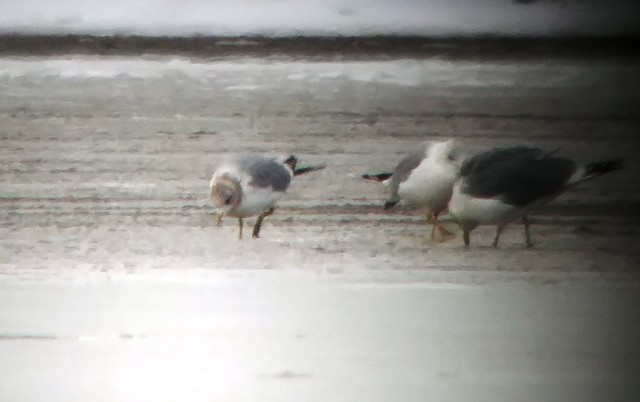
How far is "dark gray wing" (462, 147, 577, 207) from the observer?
1173 millimetres

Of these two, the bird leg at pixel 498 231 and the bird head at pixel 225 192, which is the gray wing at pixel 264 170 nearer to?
the bird head at pixel 225 192

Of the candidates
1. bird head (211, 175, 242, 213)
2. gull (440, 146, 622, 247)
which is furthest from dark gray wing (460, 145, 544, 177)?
bird head (211, 175, 242, 213)

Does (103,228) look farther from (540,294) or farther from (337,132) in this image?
(540,294)

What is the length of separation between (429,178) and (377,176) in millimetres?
70

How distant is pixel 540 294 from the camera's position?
3.89 ft

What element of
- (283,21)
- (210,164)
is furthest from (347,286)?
(283,21)

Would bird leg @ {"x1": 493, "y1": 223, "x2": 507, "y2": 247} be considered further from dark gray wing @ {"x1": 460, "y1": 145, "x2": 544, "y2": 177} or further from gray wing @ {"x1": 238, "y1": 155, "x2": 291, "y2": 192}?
gray wing @ {"x1": 238, "y1": 155, "x2": 291, "y2": 192}

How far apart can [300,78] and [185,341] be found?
39 cm

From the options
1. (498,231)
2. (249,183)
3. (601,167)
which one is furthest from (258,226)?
(601,167)

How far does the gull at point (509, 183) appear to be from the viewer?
1175 millimetres

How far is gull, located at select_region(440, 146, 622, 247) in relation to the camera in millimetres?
1175

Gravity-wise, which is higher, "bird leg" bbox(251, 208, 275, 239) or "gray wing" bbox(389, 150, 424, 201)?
"gray wing" bbox(389, 150, 424, 201)

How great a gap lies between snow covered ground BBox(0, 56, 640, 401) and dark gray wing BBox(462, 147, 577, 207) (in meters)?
0.03

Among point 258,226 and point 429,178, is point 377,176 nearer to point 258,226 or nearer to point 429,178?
point 429,178
